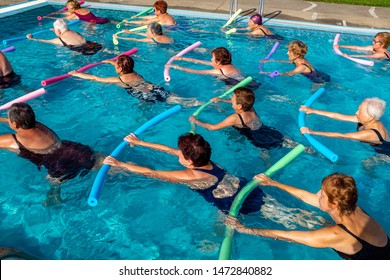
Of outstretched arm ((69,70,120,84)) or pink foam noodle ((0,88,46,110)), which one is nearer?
pink foam noodle ((0,88,46,110))

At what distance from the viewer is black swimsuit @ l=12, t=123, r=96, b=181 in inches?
216

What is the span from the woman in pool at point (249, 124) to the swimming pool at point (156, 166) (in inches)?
10.0

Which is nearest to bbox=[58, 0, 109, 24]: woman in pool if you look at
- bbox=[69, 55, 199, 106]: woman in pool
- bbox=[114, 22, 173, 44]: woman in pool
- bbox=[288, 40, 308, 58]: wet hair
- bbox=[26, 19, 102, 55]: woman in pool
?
bbox=[114, 22, 173, 44]: woman in pool

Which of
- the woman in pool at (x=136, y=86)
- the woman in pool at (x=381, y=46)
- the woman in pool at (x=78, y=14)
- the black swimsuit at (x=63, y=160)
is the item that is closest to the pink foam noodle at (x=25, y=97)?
the woman in pool at (x=136, y=86)

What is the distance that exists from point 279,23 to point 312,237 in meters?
11.8

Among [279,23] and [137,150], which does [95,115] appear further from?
[279,23]

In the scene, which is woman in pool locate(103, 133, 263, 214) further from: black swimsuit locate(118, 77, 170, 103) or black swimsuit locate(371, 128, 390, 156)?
black swimsuit locate(118, 77, 170, 103)

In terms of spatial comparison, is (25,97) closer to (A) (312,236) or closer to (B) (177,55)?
(B) (177,55)

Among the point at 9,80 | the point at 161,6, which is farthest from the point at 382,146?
the point at 161,6

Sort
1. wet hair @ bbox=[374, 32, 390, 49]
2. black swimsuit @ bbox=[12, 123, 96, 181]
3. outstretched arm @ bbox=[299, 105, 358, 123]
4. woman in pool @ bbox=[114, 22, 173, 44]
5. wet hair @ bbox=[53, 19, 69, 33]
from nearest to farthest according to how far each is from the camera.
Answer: black swimsuit @ bbox=[12, 123, 96, 181] < outstretched arm @ bbox=[299, 105, 358, 123] < wet hair @ bbox=[53, 19, 69, 33] < wet hair @ bbox=[374, 32, 390, 49] < woman in pool @ bbox=[114, 22, 173, 44]

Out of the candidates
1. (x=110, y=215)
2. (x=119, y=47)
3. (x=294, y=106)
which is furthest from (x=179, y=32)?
(x=110, y=215)

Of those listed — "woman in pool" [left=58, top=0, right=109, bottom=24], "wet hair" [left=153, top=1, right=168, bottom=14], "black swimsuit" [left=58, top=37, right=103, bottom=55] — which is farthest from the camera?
"woman in pool" [left=58, top=0, right=109, bottom=24]

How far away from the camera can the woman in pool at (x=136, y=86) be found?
809 cm

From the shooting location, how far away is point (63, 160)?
5.60 m
